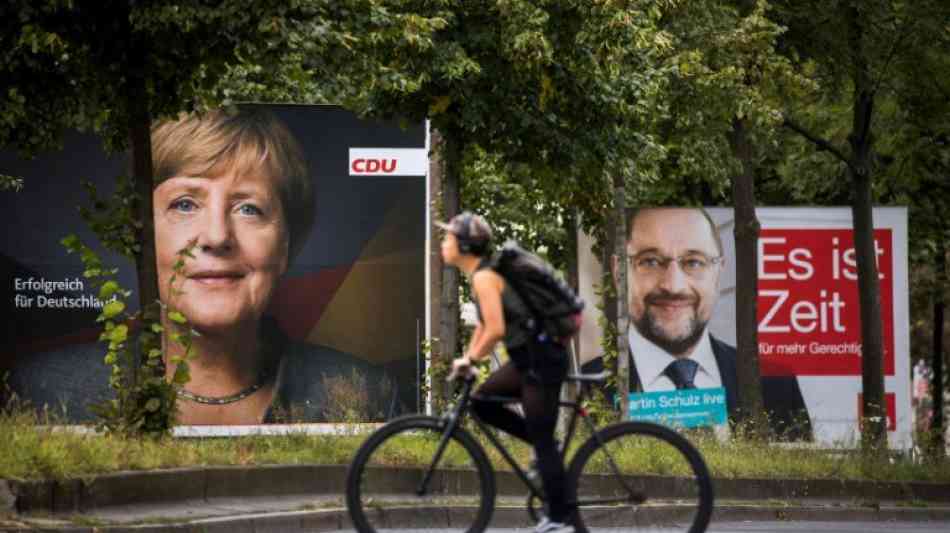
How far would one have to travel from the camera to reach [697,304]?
86.8 feet

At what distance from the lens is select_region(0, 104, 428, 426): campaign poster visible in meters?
20.8

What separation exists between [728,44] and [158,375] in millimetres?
9159

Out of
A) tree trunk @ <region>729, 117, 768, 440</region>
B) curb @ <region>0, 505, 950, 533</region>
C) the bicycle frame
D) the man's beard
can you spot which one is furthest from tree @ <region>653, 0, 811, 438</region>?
the bicycle frame

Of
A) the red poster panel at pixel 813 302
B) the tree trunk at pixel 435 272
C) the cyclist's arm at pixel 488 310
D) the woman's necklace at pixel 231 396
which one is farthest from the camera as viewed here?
the red poster panel at pixel 813 302

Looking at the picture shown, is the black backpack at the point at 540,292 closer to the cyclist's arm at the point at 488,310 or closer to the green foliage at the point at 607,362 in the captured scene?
the cyclist's arm at the point at 488,310

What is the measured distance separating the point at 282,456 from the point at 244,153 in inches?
335

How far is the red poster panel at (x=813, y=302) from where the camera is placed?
2681 cm

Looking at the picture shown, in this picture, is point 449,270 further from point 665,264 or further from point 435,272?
point 665,264

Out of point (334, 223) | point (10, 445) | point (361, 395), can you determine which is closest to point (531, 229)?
point (334, 223)

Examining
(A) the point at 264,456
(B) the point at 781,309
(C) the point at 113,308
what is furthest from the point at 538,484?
(B) the point at 781,309

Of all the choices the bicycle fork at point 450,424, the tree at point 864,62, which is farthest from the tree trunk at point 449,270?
the bicycle fork at point 450,424

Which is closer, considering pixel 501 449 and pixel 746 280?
pixel 501 449

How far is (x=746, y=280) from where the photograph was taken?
75.2 ft

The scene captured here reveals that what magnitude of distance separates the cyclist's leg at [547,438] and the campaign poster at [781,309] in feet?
58.1
